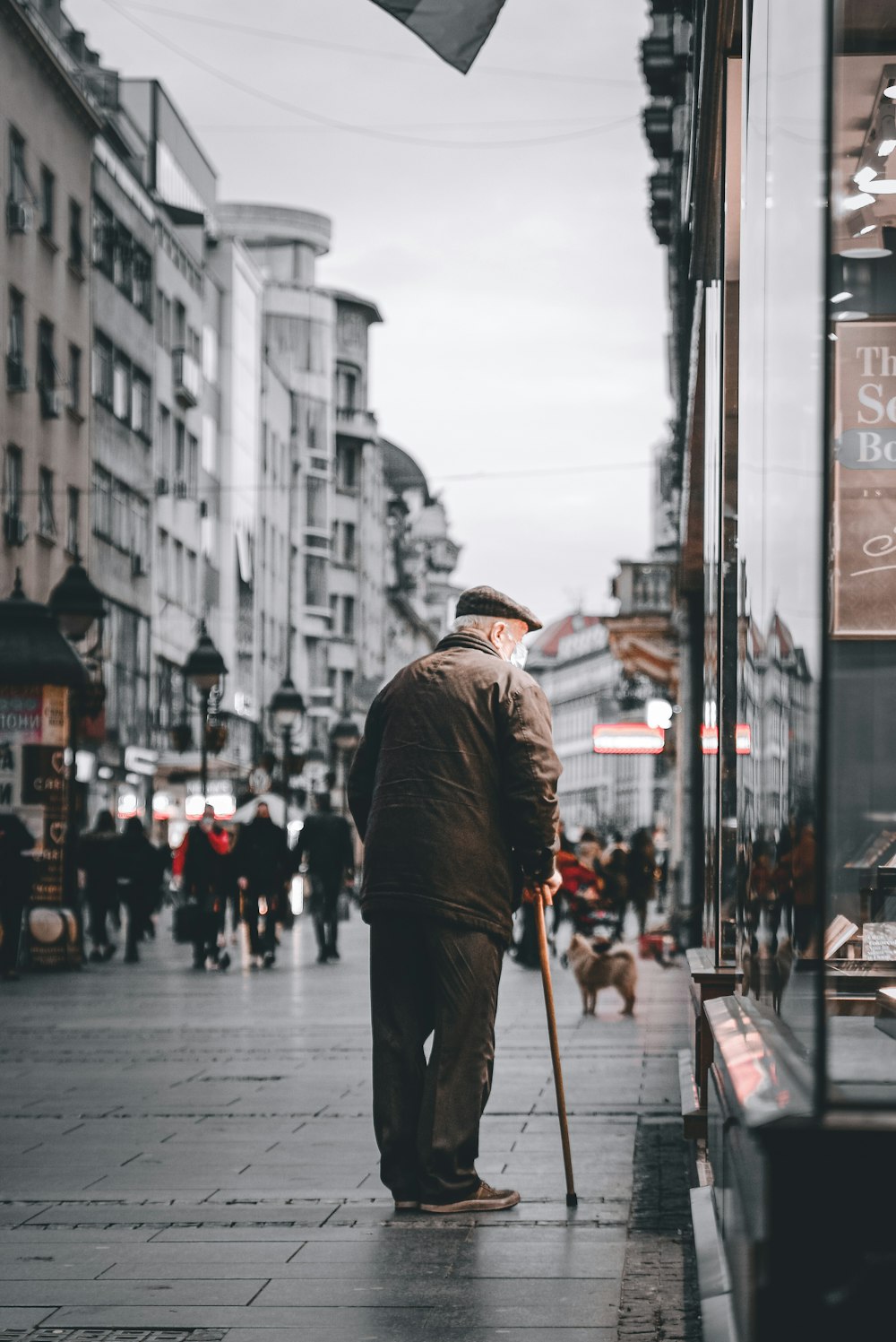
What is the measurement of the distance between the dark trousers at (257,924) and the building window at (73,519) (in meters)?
21.3

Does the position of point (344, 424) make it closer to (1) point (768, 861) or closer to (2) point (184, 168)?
(2) point (184, 168)

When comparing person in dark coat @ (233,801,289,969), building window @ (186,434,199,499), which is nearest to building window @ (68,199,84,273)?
building window @ (186,434,199,499)

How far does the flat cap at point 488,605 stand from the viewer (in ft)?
26.9

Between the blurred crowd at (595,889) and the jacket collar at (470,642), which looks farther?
the blurred crowd at (595,889)

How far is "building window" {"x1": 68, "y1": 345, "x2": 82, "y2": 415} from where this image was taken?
46.0 metres

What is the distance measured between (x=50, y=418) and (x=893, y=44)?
1528 inches

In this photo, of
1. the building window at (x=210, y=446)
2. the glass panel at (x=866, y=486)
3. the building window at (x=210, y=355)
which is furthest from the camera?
the building window at (x=210, y=355)

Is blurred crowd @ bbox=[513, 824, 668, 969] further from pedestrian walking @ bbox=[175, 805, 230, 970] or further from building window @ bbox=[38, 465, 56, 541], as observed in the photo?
building window @ bbox=[38, 465, 56, 541]

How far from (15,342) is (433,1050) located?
35.7 m

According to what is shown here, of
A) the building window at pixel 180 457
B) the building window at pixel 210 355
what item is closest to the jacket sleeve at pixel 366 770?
the building window at pixel 180 457

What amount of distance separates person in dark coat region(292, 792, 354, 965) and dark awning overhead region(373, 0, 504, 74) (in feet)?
63.2

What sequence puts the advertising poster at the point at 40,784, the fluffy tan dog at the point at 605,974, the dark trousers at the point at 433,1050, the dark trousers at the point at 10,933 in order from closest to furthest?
the dark trousers at the point at 433,1050 → the fluffy tan dog at the point at 605,974 → the dark trousers at the point at 10,933 → the advertising poster at the point at 40,784

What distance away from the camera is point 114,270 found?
5131 centimetres

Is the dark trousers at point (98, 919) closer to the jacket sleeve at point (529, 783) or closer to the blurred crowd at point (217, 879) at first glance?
the blurred crowd at point (217, 879)
